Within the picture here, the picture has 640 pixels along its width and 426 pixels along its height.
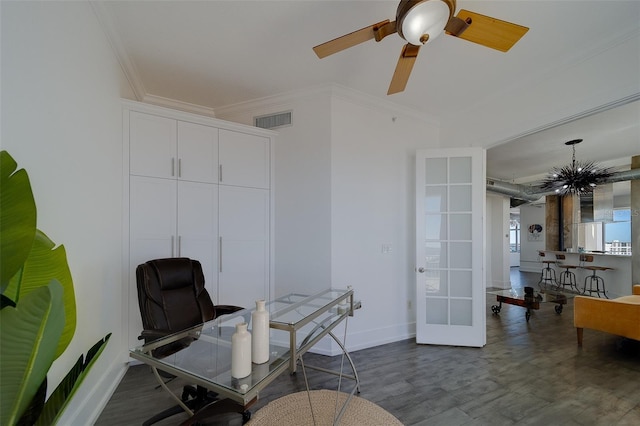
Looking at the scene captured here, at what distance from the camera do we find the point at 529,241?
10852mm

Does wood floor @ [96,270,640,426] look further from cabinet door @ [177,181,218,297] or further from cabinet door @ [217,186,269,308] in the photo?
cabinet door @ [177,181,218,297]

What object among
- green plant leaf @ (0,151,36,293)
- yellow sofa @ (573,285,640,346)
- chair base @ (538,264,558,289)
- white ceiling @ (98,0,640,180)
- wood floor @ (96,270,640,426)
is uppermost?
white ceiling @ (98,0,640,180)

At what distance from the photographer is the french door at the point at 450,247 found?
3418 millimetres

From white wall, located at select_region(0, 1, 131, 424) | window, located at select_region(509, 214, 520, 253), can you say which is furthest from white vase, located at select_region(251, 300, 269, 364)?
window, located at select_region(509, 214, 520, 253)

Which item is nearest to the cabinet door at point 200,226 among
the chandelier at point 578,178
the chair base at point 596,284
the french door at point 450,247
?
the french door at point 450,247

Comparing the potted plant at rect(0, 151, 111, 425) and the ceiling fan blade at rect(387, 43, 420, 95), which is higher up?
the ceiling fan blade at rect(387, 43, 420, 95)

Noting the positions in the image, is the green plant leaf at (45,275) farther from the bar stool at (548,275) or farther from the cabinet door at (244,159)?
the bar stool at (548,275)

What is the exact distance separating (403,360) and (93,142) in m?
3.48

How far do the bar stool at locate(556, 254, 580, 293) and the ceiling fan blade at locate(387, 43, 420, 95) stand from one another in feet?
24.7

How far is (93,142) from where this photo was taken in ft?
6.72

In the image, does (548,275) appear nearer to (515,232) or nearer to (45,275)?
(515,232)

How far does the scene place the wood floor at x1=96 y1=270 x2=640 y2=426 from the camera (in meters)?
2.09

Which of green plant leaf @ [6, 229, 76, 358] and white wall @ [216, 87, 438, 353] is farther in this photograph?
white wall @ [216, 87, 438, 353]

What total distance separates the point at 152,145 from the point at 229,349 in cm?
237
